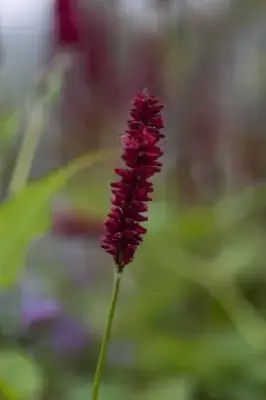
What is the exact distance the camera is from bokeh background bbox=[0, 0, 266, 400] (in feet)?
1.12

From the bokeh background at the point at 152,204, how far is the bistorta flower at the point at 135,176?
0.07 meters

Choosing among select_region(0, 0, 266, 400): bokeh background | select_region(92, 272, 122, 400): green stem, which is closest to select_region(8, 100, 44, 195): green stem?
select_region(0, 0, 266, 400): bokeh background

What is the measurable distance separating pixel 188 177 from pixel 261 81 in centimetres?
13

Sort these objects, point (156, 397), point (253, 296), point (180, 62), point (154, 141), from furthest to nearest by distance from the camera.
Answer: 1. point (180, 62)
2. point (253, 296)
3. point (156, 397)
4. point (154, 141)

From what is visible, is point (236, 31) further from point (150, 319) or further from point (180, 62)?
point (150, 319)

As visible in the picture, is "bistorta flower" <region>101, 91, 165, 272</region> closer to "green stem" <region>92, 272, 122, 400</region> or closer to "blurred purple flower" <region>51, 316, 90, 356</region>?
"green stem" <region>92, 272, 122, 400</region>

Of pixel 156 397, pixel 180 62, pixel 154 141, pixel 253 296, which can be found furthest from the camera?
pixel 180 62

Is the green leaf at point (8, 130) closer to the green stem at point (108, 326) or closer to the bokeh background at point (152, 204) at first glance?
the bokeh background at point (152, 204)

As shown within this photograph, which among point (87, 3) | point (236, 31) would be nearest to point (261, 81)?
point (236, 31)

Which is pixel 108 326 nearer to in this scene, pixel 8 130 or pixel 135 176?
pixel 135 176

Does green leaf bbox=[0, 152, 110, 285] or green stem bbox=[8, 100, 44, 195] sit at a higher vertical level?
green stem bbox=[8, 100, 44, 195]

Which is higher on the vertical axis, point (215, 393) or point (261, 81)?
point (261, 81)

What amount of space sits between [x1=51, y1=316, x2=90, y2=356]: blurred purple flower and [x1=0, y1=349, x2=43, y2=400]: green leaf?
73mm

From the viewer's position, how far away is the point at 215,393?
33cm
